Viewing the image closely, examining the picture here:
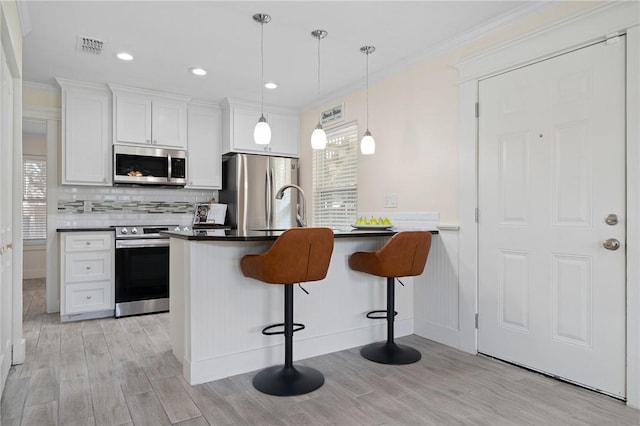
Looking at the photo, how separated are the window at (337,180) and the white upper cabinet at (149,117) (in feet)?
5.49

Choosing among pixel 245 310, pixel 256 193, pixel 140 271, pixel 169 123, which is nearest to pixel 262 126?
pixel 245 310

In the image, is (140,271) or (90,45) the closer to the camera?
(90,45)

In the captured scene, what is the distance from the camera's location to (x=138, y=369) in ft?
8.76

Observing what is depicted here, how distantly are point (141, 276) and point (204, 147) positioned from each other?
172 cm

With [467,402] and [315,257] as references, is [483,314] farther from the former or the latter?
[315,257]

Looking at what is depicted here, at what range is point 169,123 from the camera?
461 cm

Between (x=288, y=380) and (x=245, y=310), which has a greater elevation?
(x=245, y=310)

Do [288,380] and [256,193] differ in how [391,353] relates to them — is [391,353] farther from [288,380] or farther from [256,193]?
[256,193]

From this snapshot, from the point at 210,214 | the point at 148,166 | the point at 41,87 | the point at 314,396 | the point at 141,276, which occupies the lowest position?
the point at 314,396

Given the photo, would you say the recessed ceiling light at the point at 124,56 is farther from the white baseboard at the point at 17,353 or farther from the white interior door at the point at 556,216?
the white interior door at the point at 556,216

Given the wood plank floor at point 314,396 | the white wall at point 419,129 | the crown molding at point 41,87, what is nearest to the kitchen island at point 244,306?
the wood plank floor at point 314,396

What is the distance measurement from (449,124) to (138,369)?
9.58ft

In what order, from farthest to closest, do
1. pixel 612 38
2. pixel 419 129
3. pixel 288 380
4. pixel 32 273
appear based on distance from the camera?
pixel 32 273 → pixel 419 129 → pixel 288 380 → pixel 612 38

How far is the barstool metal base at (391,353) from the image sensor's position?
9.19 ft
